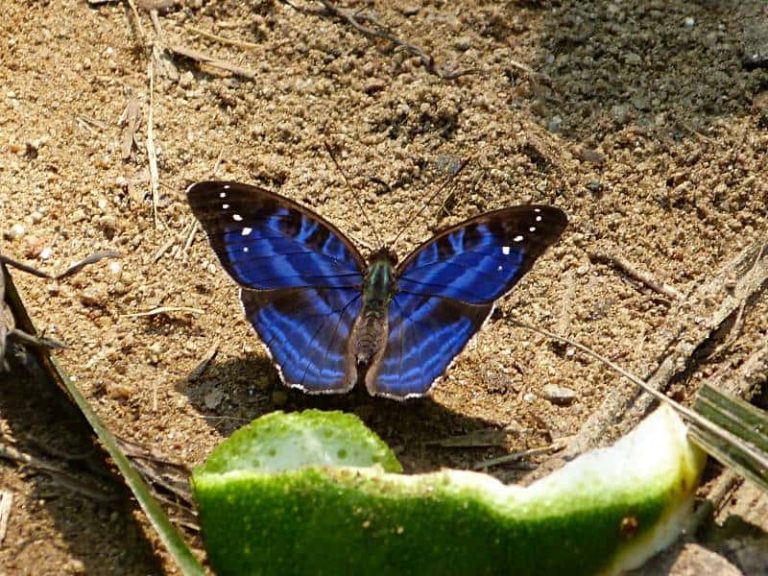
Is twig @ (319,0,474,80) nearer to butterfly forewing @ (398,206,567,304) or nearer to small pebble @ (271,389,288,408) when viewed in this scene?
butterfly forewing @ (398,206,567,304)

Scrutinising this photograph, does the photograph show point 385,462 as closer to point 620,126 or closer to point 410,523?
point 410,523

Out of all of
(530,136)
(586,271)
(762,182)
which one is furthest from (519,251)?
(762,182)

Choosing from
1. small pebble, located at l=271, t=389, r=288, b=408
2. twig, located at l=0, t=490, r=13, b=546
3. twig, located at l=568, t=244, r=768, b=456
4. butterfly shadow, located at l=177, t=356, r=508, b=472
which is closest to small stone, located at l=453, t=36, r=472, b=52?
twig, located at l=568, t=244, r=768, b=456

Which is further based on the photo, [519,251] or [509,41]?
[509,41]

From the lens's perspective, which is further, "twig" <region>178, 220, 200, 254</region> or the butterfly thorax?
"twig" <region>178, 220, 200, 254</region>

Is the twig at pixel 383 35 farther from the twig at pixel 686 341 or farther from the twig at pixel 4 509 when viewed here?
the twig at pixel 4 509

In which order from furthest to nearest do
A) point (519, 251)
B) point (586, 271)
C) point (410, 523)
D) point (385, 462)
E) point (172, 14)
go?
point (172, 14), point (586, 271), point (519, 251), point (385, 462), point (410, 523)

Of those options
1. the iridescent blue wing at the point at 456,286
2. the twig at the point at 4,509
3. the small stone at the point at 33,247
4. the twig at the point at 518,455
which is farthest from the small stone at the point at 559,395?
the small stone at the point at 33,247

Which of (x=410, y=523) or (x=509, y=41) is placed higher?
(x=509, y=41)

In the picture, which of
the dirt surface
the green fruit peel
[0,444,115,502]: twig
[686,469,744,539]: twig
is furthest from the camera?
the dirt surface
